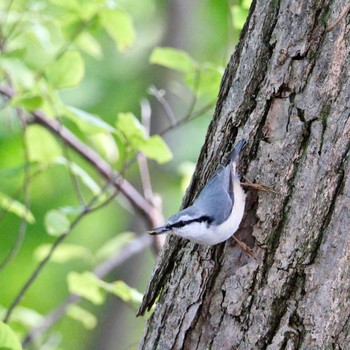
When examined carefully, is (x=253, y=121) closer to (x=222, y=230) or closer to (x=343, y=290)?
(x=222, y=230)

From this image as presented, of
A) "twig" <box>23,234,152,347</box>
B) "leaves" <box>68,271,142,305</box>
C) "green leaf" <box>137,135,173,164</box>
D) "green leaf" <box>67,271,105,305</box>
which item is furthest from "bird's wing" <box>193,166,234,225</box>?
"twig" <box>23,234,152,347</box>

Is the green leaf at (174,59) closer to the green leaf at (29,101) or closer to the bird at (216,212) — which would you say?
the green leaf at (29,101)

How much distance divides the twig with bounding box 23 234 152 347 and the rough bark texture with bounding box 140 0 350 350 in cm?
117

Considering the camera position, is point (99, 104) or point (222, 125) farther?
point (99, 104)

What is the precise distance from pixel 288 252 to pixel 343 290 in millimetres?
150

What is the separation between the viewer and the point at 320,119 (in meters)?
1.66

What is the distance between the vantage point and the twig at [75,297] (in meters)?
2.83

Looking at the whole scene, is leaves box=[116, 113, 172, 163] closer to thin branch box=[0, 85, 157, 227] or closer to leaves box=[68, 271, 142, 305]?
leaves box=[68, 271, 142, 305]

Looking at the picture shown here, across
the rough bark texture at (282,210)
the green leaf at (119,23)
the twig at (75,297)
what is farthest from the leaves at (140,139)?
the twig at (75,297)

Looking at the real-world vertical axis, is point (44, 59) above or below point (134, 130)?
above

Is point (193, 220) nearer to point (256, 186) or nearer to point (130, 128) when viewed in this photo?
point (256, 186)

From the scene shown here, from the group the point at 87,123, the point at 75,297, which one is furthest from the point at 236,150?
the point at 75,297

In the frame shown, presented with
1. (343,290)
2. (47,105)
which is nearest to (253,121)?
(343,290)

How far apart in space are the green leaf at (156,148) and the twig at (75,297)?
0.94 m
